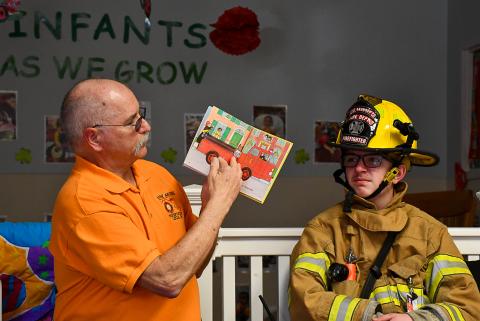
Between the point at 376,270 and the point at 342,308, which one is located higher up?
the point at 376,270

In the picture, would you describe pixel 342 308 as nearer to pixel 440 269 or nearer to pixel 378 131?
pixel 440 269

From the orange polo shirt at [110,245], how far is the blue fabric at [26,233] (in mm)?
673

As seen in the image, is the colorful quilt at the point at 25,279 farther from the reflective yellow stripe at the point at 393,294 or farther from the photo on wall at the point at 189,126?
the photo on wall at the point at 189,126

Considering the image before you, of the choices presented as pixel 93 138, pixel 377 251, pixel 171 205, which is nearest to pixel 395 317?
pixel 377 251

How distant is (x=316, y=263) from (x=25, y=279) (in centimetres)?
108

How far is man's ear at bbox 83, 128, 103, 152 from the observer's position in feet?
6.47

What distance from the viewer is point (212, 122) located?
2191 millimetres

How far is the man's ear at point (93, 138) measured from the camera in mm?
1972

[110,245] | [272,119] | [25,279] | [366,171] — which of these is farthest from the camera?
[272,119]

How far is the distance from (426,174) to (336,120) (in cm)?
85

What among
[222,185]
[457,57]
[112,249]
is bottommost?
[112,249]

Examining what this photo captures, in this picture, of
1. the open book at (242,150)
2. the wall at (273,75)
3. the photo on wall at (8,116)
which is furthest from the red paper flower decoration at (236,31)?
the open book at (242,150)

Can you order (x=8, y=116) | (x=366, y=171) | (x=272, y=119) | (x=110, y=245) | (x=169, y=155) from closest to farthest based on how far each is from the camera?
(x=110, y=245), (x=366, y=171), (x=8, y=116), (x=169, y=155), (x=272, y=119)

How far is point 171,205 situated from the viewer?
6.97 feet
